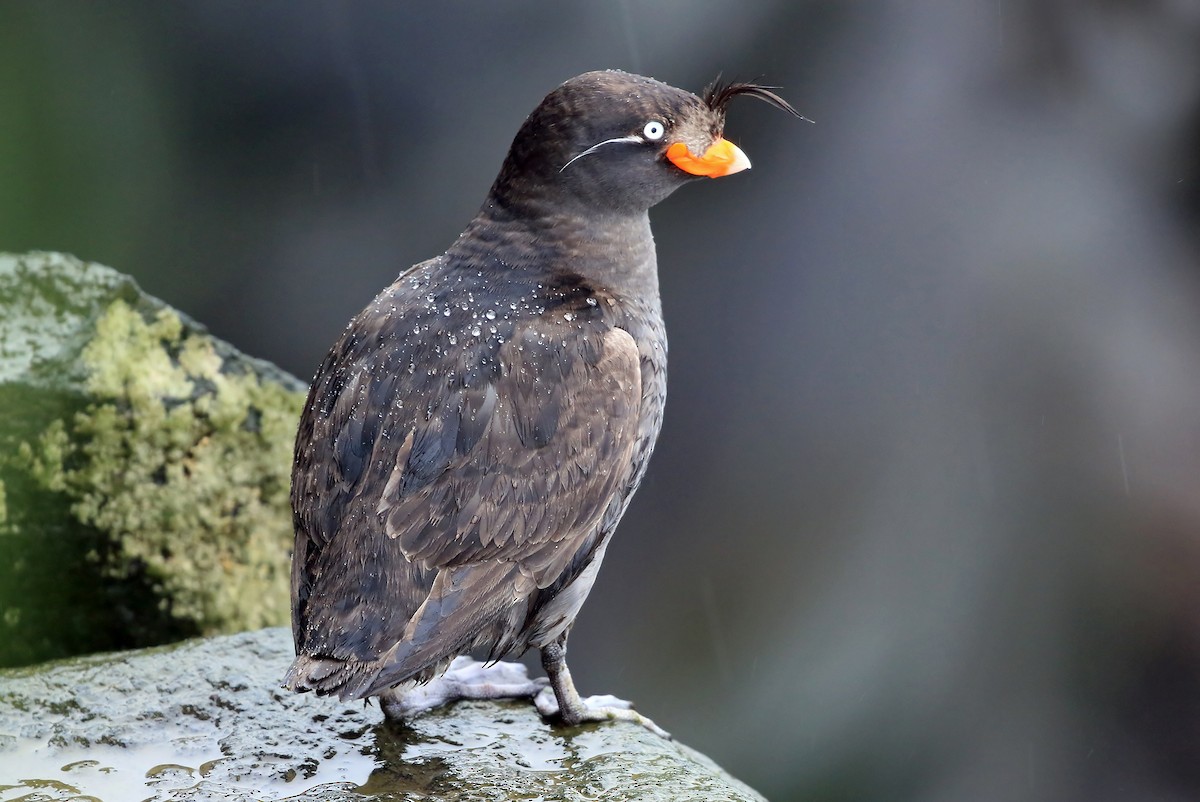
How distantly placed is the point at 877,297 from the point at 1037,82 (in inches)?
51.7

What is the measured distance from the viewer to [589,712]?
3.41 metres

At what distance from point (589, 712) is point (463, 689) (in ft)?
1.26

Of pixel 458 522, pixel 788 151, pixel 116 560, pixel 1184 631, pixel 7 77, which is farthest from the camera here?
pixel 788 151

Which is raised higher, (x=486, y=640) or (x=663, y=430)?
(x=663, y=430)

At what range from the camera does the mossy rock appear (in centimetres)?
385

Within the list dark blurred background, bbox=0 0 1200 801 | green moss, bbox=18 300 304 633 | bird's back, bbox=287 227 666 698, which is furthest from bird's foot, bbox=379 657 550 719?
dark blurred background, bbox=0 0 1200 801

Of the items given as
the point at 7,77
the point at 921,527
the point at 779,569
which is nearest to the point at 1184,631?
the point at 921,527

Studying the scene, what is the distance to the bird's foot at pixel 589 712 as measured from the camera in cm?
340

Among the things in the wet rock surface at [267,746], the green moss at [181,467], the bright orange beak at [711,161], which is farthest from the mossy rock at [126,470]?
the bright orange beak at [711,161]

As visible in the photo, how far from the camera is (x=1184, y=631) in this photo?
17.8 ft

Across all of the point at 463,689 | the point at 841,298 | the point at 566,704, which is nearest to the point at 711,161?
the point at 566,704

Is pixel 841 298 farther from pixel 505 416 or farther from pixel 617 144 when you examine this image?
pixel 505 416

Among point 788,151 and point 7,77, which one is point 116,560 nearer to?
point 7,77

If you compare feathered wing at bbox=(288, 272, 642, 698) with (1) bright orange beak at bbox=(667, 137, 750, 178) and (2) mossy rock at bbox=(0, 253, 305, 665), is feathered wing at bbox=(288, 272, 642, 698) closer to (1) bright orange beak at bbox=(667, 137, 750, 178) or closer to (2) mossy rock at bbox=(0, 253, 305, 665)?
(1) bright orange beak at bbox=(667, 137, 750, 178)
